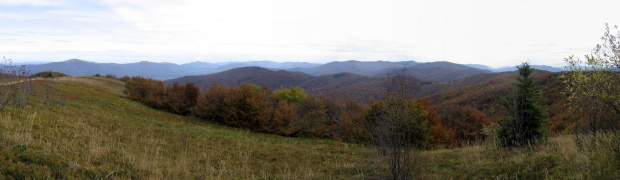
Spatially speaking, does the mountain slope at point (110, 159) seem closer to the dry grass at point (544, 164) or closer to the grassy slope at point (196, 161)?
the grassy slope at point (196, 161)

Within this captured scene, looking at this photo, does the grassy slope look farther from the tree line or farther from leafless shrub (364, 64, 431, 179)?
the tree line

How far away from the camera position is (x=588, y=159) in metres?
5.75

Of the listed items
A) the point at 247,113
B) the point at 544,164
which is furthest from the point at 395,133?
the point at 247,113

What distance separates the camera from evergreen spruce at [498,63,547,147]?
9930 mm

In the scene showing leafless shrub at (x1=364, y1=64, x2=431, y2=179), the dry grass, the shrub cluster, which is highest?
leafless shrub at (x1=364, y1=64, x2=431, y2=179)

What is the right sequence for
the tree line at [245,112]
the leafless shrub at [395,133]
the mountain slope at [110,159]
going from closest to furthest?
the mountain slope at [110,159], the leafless shrub at [395,133], the tree line at [245,112]

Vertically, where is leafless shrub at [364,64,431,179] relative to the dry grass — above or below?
above

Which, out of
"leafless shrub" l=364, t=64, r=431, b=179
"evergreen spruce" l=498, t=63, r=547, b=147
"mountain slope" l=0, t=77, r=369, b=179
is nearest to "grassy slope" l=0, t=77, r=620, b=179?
"mountain slope" l=0, t=77, r=369, b=179

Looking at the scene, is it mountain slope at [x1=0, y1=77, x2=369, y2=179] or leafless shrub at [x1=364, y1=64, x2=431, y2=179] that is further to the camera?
leafless shrub at [x1=364, y1=64, x2=431, y2=179]

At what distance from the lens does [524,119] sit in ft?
33.3

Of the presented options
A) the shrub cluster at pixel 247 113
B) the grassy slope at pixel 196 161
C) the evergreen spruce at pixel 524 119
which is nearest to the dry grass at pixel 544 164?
the grassy slope at pixel 196 161

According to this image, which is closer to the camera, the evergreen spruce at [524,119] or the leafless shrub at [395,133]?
the leafless shrub at [395,133]

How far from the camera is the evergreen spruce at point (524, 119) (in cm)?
993

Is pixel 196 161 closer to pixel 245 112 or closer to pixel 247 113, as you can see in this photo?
pixel 247 113
